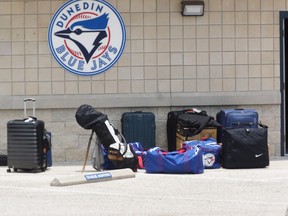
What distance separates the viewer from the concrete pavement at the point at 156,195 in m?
8.88

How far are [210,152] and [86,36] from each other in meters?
3.21

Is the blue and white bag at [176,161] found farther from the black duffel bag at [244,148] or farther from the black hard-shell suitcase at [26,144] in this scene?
the black hard-shell suitcase at [26,144]

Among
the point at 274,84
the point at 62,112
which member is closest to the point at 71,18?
the point at 62,112

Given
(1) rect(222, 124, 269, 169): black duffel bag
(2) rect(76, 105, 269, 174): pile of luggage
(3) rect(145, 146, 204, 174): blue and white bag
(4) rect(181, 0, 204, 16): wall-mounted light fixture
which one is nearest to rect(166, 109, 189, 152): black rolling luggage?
(2) rect(76, 105, 269, 174): pile of luggage

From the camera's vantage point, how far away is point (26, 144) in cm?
1216

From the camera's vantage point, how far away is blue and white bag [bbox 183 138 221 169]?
12.5m

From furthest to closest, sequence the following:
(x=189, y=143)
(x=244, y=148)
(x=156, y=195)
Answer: (x=189, y=143), (x=244, y=148), (x=156, y=195)

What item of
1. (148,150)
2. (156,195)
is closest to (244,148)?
(148,150)

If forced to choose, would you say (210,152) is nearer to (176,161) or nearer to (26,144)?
(176,161)

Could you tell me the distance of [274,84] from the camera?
14.1m

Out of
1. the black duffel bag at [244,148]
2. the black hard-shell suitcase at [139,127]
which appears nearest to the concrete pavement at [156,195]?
the black duffel bag at [244,148]

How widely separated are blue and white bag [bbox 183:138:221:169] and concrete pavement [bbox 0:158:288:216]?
0.63ft

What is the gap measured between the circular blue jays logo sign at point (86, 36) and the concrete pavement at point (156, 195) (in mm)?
2341

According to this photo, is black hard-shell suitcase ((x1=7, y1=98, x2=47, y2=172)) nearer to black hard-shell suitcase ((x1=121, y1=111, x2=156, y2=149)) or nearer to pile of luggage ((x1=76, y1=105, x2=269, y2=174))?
pile of luggage ((x1=76, y1=105, x2=269, y2=174))
